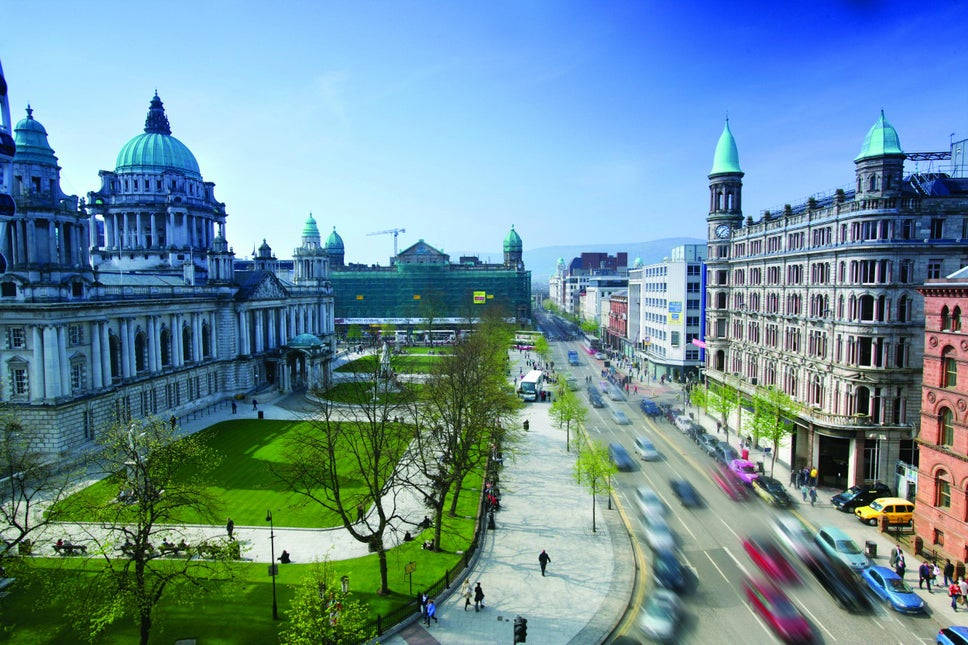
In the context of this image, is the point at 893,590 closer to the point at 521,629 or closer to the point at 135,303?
the point at 521,629

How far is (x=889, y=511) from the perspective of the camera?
1437 inches

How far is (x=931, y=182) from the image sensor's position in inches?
1718

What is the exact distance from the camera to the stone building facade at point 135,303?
46844 millimetres

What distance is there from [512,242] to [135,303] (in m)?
138

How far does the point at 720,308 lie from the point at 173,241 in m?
69.8

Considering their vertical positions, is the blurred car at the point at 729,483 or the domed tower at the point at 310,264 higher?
the domed tower at the point at 310,264

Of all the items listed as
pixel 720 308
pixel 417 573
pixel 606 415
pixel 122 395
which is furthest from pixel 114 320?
pixel 720 308

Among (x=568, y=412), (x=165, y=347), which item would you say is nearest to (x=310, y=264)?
(x=165, y=347)

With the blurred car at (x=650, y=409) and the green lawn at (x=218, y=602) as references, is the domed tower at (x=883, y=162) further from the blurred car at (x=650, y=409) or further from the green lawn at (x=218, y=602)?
the green lawn at (x=218, y=602)

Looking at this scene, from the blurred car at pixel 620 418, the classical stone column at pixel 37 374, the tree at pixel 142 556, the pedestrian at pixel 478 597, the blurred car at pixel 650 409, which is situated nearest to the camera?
the tree at pixel 142 556

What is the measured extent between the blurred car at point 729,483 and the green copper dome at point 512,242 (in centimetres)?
14369

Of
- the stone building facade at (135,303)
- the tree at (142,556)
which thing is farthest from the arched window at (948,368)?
the stone building facade at (135,303)

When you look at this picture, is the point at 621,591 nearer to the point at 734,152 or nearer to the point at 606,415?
the point at 606,415

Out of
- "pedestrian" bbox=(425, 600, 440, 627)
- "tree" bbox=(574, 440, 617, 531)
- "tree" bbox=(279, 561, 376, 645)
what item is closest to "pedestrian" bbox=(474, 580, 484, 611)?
"pedestrian" bbox=(425, 600, 440, 627)
